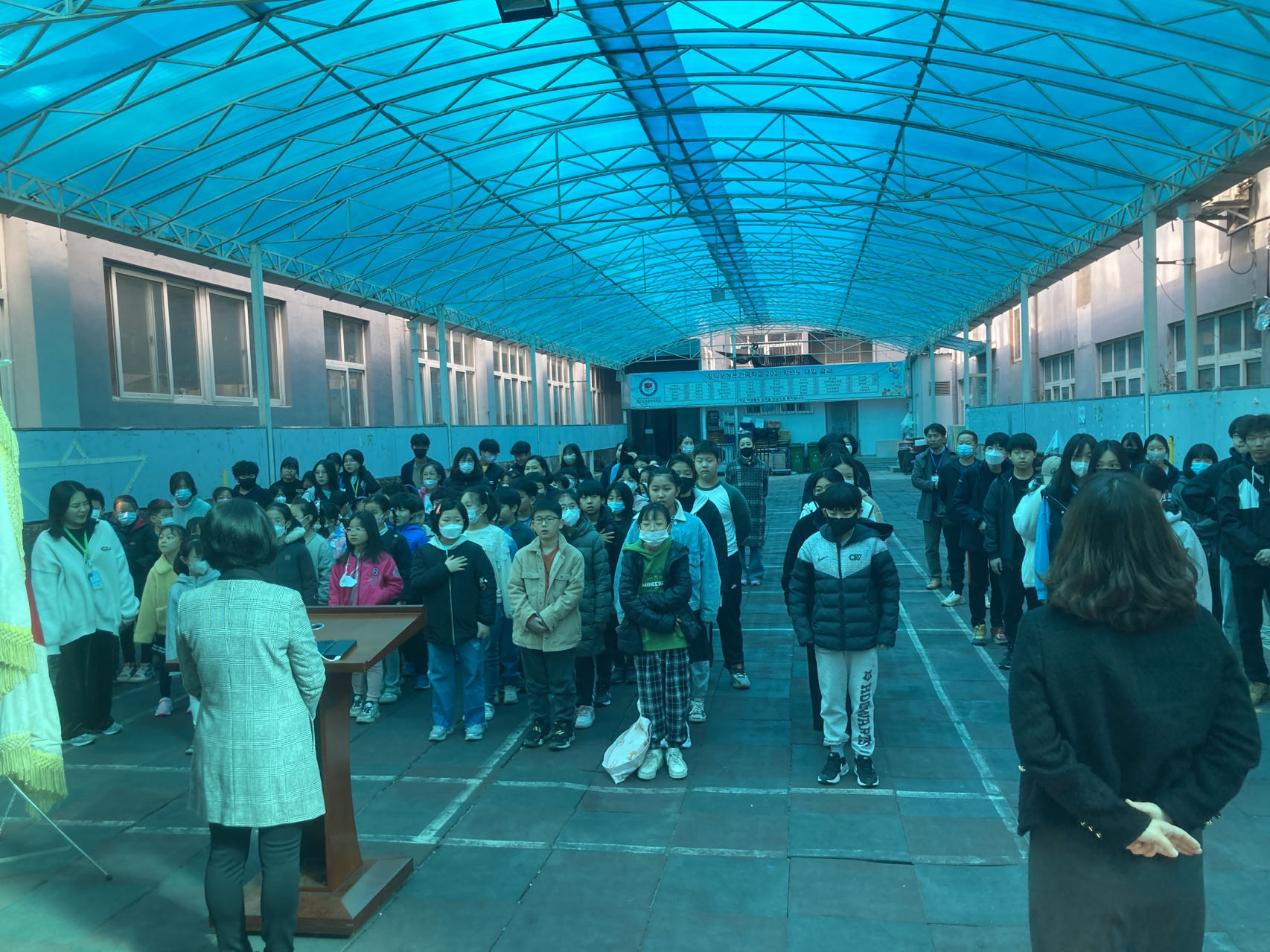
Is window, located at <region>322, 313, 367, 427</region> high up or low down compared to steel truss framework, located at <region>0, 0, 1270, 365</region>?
down

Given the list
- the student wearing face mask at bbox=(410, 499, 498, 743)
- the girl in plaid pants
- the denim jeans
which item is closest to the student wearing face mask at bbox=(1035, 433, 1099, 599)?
the girl in plaid pants

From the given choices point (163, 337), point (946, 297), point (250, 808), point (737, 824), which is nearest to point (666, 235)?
point (946, 297)

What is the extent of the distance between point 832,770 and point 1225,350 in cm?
1100

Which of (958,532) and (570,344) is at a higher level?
(570,344)

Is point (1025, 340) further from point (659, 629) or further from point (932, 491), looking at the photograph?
point (659, 629)

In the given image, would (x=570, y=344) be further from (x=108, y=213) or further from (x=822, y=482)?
(x=822, y=482)

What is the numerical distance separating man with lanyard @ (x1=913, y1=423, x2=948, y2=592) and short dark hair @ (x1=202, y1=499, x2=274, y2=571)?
725cm

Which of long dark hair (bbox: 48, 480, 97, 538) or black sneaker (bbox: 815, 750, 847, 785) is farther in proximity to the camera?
long dark hair (bbox: 48, 480, 97, 538)

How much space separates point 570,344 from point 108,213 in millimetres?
20122

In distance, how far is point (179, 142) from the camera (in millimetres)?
10344

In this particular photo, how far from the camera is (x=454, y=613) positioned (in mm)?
5645

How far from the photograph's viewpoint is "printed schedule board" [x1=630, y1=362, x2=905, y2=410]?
2856cm

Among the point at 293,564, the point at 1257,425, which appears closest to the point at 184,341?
the point at 293,564

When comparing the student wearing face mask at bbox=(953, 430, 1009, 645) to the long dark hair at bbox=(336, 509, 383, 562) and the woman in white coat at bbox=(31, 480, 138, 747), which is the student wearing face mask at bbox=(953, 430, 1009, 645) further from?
the woman in white coat at bbox=(31, 480, 138, 747)
